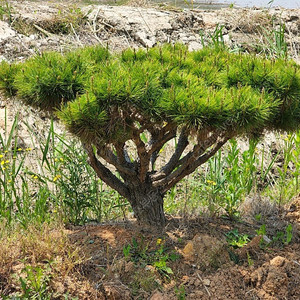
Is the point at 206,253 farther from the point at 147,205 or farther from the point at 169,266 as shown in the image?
the point at 147,205

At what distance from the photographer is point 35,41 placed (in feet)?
19.6

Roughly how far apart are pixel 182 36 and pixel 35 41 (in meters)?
2.01

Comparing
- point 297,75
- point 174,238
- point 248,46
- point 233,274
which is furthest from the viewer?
point 248,46

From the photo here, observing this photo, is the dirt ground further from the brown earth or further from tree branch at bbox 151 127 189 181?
tree branch at bbox 151 127 189 181

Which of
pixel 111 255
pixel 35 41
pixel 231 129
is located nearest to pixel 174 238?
pixel 111 255

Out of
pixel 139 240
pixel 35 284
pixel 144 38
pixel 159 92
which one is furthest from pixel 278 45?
pixel 35 284

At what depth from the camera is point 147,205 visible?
134 inches

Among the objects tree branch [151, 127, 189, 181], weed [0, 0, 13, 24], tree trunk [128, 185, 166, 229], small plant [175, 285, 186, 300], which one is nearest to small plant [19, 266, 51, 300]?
small plant [175, 285, 186, 300]

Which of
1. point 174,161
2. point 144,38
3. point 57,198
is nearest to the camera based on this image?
point 174,161

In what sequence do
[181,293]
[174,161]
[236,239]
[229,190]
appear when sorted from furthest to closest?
[229,190]
[236,239]
[174,161]
[181,293]

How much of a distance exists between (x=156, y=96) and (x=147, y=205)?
1062 mm

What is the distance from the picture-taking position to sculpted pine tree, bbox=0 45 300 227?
2.50 meters

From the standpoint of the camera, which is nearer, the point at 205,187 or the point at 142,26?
the point at 205,187

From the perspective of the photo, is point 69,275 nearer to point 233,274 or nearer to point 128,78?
point 233,274
